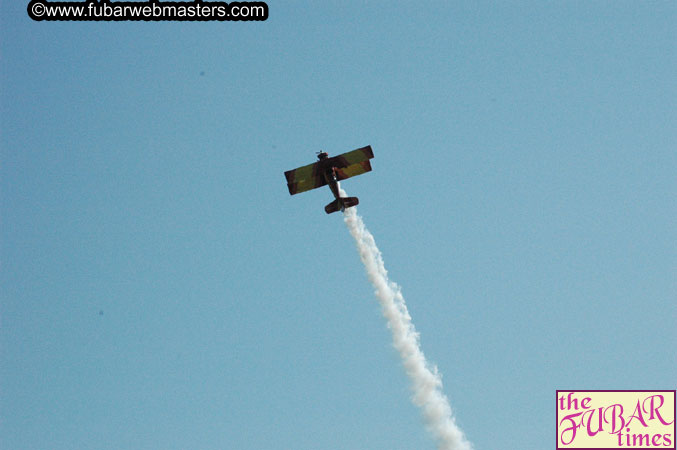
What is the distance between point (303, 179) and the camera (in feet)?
249

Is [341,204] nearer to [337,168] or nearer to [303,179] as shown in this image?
[337,168]

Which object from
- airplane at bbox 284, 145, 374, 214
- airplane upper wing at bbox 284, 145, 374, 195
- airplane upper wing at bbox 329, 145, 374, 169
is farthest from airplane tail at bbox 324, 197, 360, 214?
airplane upper wing at bbox 329, 145, 374, 169

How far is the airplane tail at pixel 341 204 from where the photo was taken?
7394 cm

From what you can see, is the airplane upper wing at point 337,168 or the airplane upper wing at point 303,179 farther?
the airplane upper wing at point 303,179

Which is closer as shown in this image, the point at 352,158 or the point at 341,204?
the point at 341,204

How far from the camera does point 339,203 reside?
7425 centimetres

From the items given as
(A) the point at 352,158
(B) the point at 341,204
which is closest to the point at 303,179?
(B) the point at 341,204

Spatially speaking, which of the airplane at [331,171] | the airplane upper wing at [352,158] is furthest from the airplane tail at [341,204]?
the airplane upper wing at [352,158]

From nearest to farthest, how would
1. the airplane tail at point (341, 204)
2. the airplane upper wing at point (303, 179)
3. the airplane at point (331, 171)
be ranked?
the airplane tail at point (341, 204) → the airplane at point (331, 171) → the airplane upper wing at point (303, 179)

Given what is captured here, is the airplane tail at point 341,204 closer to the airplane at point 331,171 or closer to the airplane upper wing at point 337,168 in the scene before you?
the airplane at point 331,171

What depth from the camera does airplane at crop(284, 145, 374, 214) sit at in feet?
246

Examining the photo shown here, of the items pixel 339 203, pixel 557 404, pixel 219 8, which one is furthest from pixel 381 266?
pixel 219 8

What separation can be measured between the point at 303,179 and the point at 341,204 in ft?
12.5

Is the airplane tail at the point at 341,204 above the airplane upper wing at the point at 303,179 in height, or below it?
below
